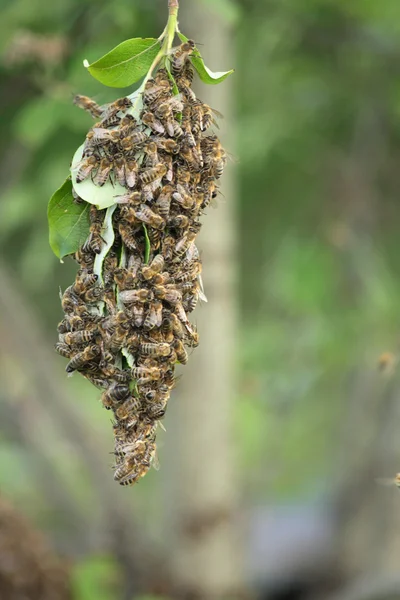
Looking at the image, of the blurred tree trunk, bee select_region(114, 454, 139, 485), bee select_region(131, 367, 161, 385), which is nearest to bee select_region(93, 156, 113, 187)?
bee select_region(131, 367, 161, 385)

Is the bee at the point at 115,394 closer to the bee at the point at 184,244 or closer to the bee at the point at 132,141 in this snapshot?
the bee at the point at 184,244

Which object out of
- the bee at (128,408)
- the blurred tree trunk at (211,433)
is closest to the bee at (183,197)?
the bee at (128,408)

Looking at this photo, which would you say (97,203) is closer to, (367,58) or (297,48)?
(297,48)

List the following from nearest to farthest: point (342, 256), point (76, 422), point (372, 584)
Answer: point (372, 584), point (76, 422), point (342, 256)

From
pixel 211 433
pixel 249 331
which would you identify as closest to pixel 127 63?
pixel 211 433

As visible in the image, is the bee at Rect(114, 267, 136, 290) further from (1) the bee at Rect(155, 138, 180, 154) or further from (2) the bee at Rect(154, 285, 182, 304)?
(1) the bee at Rect(155, 138, 180, 154)

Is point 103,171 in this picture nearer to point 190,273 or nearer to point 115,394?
point 190,273

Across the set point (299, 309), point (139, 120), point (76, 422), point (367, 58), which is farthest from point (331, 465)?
point (139, 120)
